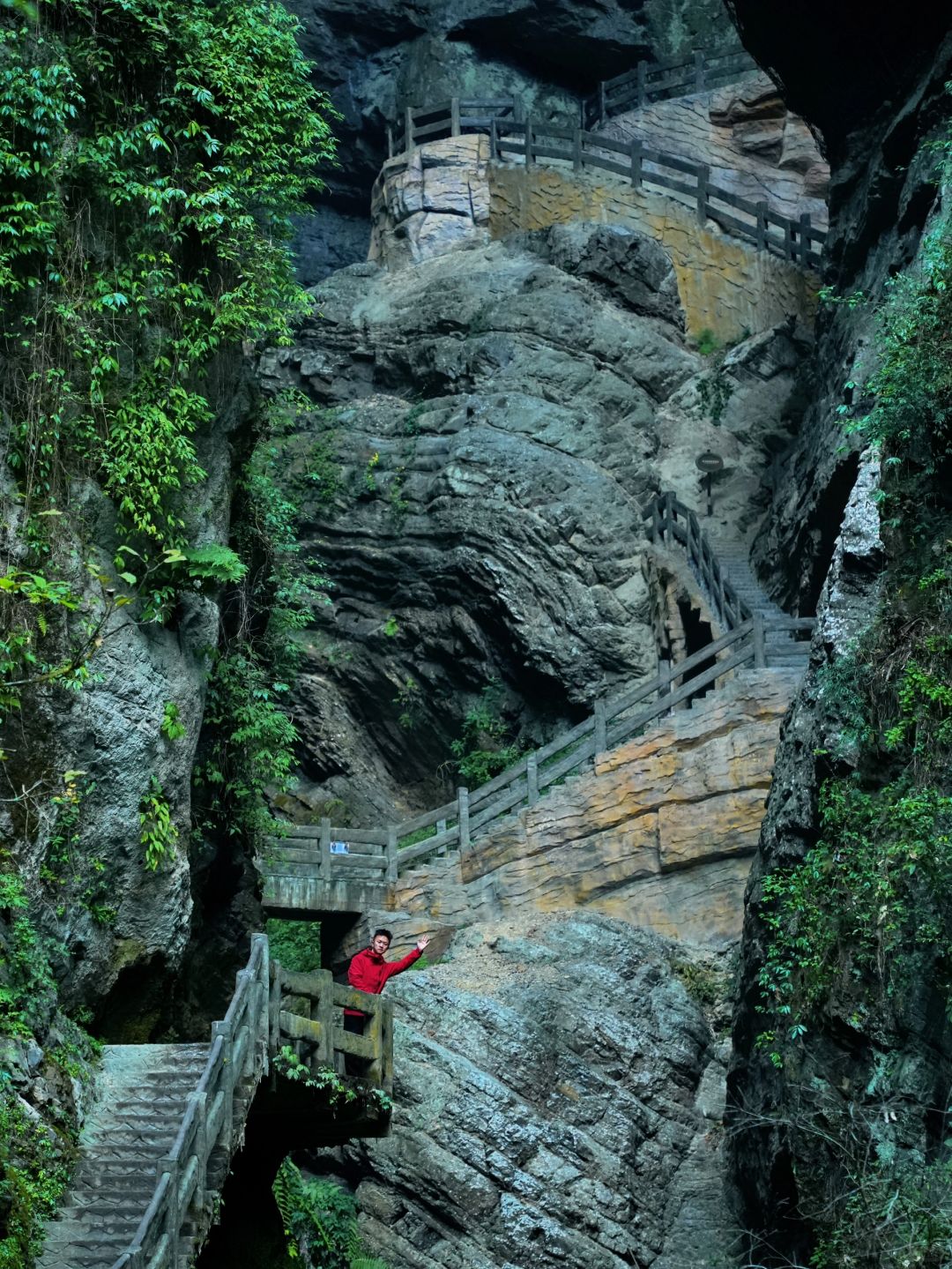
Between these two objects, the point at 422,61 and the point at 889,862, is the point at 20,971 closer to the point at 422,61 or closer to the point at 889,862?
the point at 889,862

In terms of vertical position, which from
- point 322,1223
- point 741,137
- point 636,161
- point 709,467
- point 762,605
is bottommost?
point 322,1223

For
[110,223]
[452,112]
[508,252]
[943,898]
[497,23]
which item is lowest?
[943,898]

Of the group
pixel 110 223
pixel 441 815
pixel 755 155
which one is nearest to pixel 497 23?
pixel 755 155

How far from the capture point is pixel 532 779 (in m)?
19.9

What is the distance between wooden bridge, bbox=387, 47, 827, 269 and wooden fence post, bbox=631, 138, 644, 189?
0.02 meters

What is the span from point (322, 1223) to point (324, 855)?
6238 millimetres

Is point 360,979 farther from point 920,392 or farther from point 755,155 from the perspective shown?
point 755,155

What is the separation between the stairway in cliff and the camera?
342 inches

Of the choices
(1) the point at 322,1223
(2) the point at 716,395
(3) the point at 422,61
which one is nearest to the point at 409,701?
(2) the point at 716,395

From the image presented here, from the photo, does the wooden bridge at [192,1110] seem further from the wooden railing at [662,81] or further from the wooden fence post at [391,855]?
the wooden railing at [662,81]

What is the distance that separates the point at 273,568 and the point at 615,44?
24034 mm

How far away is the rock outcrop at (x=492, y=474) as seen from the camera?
23.9 metres

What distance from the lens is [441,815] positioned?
20516 millimetres

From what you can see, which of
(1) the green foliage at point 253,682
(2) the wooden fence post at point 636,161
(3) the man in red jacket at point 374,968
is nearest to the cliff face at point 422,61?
(2) the wooden fence post at point 636,161
